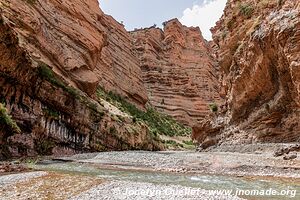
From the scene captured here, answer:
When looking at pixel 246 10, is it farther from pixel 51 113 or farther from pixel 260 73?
pixel 51 113

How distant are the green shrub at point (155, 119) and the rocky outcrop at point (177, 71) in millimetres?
5925

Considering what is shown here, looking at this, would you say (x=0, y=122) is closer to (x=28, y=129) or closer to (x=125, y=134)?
(x=28, y=129)

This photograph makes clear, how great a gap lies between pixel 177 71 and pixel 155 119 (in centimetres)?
2853

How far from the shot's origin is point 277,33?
25.8 metres

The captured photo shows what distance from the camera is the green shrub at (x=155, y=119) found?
6669 centimetres

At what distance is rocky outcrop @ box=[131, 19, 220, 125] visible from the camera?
309ft

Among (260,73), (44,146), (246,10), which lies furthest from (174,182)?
(246,10)

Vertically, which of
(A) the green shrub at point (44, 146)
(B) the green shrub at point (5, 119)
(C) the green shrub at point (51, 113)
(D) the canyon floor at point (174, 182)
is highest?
(C) the green shrub at point (51, 113)

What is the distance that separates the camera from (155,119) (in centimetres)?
7756

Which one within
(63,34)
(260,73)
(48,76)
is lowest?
(48,76)

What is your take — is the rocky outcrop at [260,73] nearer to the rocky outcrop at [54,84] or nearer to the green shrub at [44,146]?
the rocky outcrop at [54,84]

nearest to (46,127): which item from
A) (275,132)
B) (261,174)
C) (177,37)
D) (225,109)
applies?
(261,174)

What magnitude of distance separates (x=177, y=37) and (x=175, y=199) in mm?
106976

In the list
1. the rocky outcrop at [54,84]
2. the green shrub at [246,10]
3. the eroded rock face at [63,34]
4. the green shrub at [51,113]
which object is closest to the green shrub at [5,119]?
the rocky outcrop at [54,84]
